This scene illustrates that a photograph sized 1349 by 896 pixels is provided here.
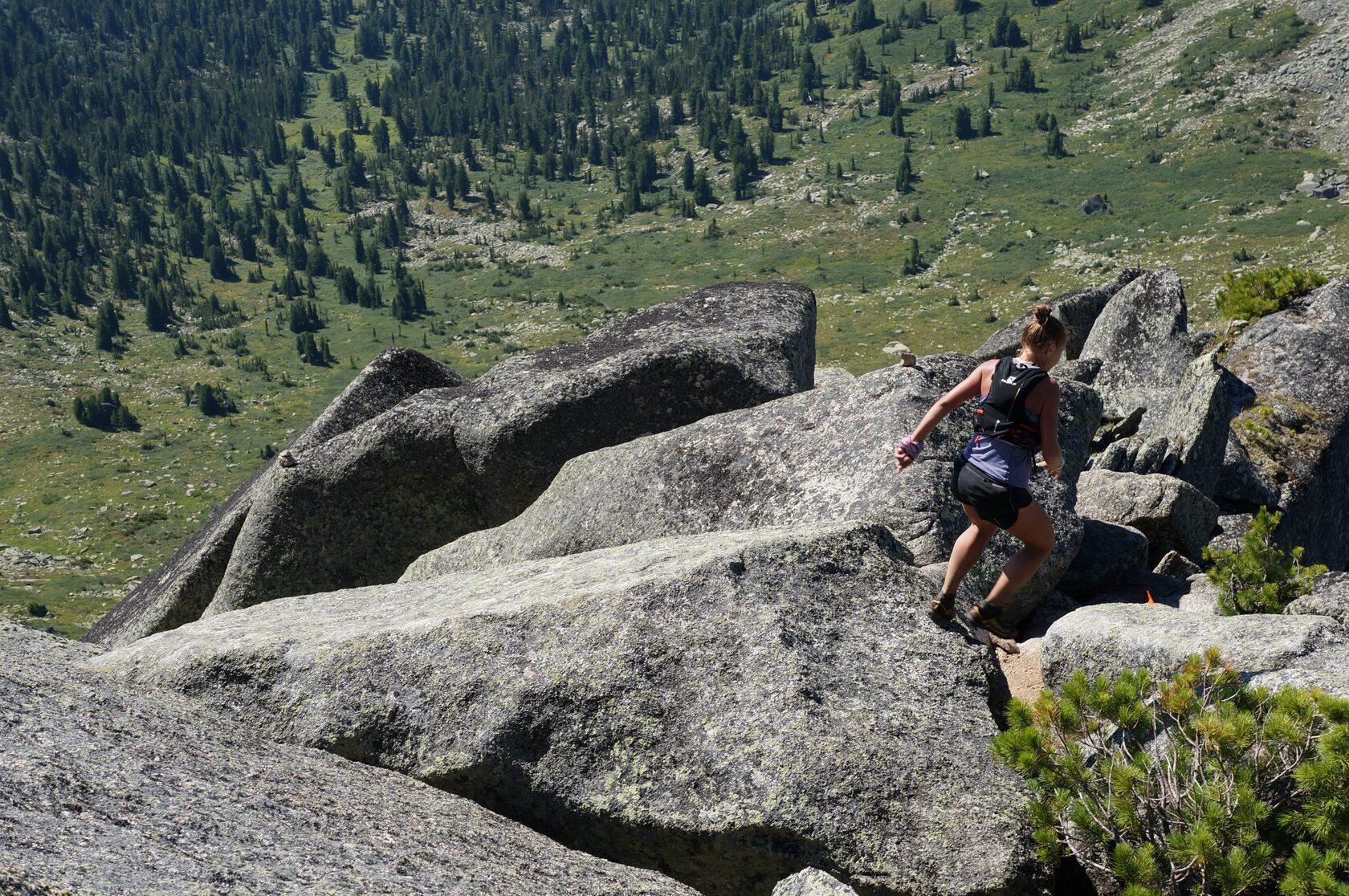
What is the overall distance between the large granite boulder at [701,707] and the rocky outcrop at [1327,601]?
17.0 ft

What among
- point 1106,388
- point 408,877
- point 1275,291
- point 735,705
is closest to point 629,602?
point 735,705

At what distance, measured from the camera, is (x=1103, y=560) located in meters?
16.3

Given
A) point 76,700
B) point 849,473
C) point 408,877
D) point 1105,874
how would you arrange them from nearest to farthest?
point 408,877
point 1105,874
point 76,700
point 849,473

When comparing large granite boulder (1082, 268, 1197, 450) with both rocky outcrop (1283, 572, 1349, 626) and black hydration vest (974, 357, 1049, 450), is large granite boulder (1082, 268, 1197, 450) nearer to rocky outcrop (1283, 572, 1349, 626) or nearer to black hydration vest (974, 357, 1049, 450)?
rocky outcrop (1283, 572, 1349, 626)

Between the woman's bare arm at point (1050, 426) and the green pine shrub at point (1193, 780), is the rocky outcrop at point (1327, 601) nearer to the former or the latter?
the woman's bare arm at point (1050, 426)

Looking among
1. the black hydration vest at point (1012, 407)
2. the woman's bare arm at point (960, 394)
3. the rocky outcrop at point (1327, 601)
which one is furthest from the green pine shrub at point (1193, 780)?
the rocky outcrop at point (1327, 601)

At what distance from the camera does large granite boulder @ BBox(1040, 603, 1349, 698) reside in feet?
30.1

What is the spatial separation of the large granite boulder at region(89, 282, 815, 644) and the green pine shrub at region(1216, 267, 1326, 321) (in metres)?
14.8

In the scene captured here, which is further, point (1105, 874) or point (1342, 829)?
point (1105, 874)

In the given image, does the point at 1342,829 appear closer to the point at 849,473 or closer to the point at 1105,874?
the point at 1105,874

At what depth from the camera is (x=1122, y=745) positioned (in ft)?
29.3

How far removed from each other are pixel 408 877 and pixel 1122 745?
5.75m

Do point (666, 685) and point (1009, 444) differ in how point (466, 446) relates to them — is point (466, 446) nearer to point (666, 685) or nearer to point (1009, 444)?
point (666, 685)

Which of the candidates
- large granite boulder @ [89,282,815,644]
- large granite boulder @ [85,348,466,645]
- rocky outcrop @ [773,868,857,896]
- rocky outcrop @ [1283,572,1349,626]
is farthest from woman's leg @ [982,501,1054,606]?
large granite boulder @ [85,348,466,645]
